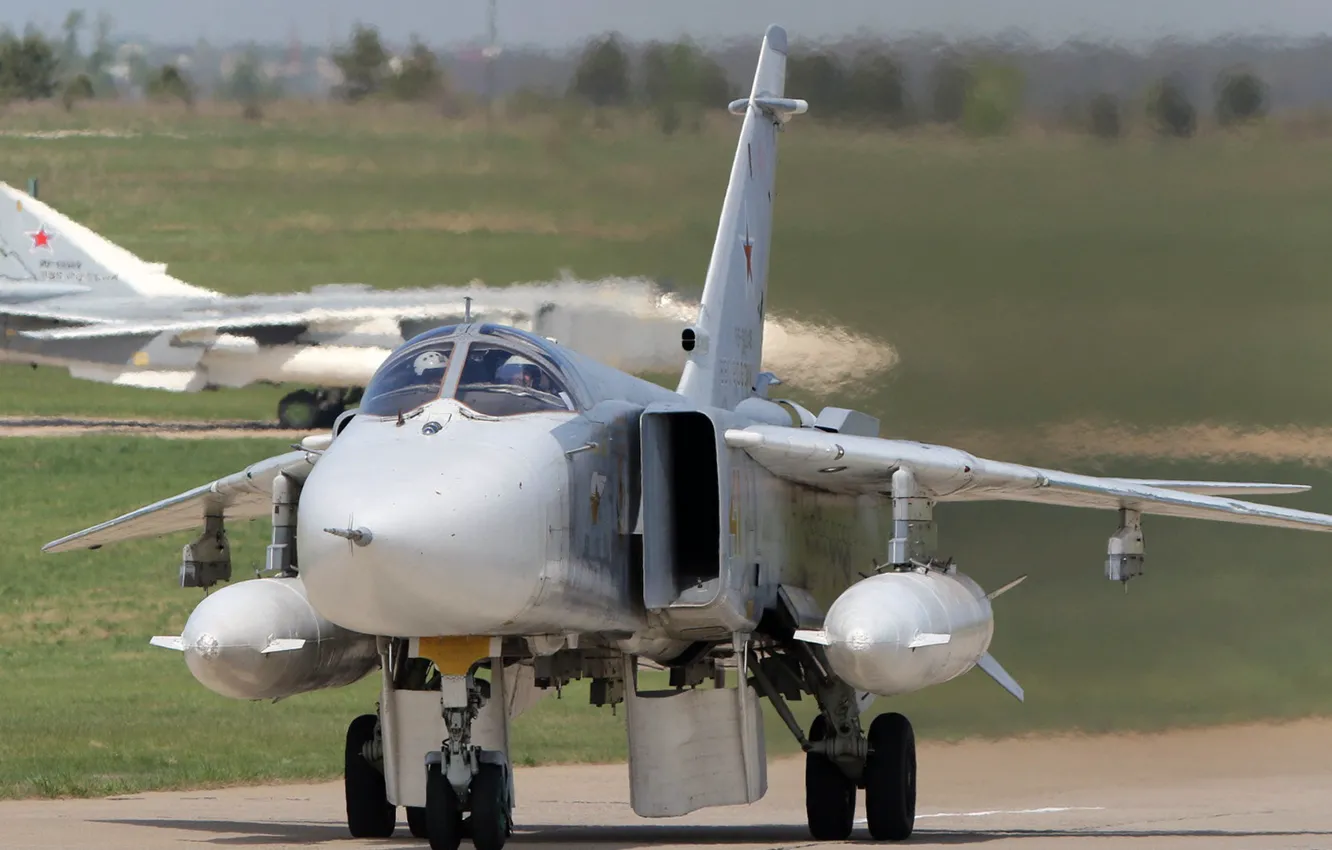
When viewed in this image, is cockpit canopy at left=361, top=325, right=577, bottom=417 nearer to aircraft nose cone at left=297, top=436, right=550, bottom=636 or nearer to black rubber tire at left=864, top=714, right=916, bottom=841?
aircraft nose cone at left=297, top=436, right=550, bottom=636

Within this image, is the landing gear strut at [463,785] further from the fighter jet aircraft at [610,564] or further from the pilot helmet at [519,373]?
the pilot helmet at [519,373]

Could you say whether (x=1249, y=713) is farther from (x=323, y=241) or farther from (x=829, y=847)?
(x=323, y=241)

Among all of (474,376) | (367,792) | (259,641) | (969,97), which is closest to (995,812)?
(367,792)

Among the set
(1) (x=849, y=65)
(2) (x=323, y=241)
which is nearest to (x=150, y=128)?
(2) (x=323, y=241)

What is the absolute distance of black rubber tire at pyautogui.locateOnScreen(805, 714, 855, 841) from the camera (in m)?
13.1

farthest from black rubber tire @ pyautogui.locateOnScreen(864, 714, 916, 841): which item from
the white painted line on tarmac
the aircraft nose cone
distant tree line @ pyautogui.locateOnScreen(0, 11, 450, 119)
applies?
distant tree line @ pyautogui.locateOnScreen(0, 11, 450, 119)

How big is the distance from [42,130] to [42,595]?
43.4 ft

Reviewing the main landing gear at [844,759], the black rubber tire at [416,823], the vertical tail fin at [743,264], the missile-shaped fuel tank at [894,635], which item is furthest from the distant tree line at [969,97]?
the black rubber tire at [416,823]

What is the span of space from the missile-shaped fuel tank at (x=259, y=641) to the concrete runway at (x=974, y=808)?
3.10 feet

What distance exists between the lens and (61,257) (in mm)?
37094

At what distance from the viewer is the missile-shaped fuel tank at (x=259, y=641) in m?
11.7

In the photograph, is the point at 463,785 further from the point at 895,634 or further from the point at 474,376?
the point at 895,634

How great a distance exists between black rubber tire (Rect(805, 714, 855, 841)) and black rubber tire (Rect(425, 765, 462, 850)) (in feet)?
11.5

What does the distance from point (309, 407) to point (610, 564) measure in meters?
23.9
